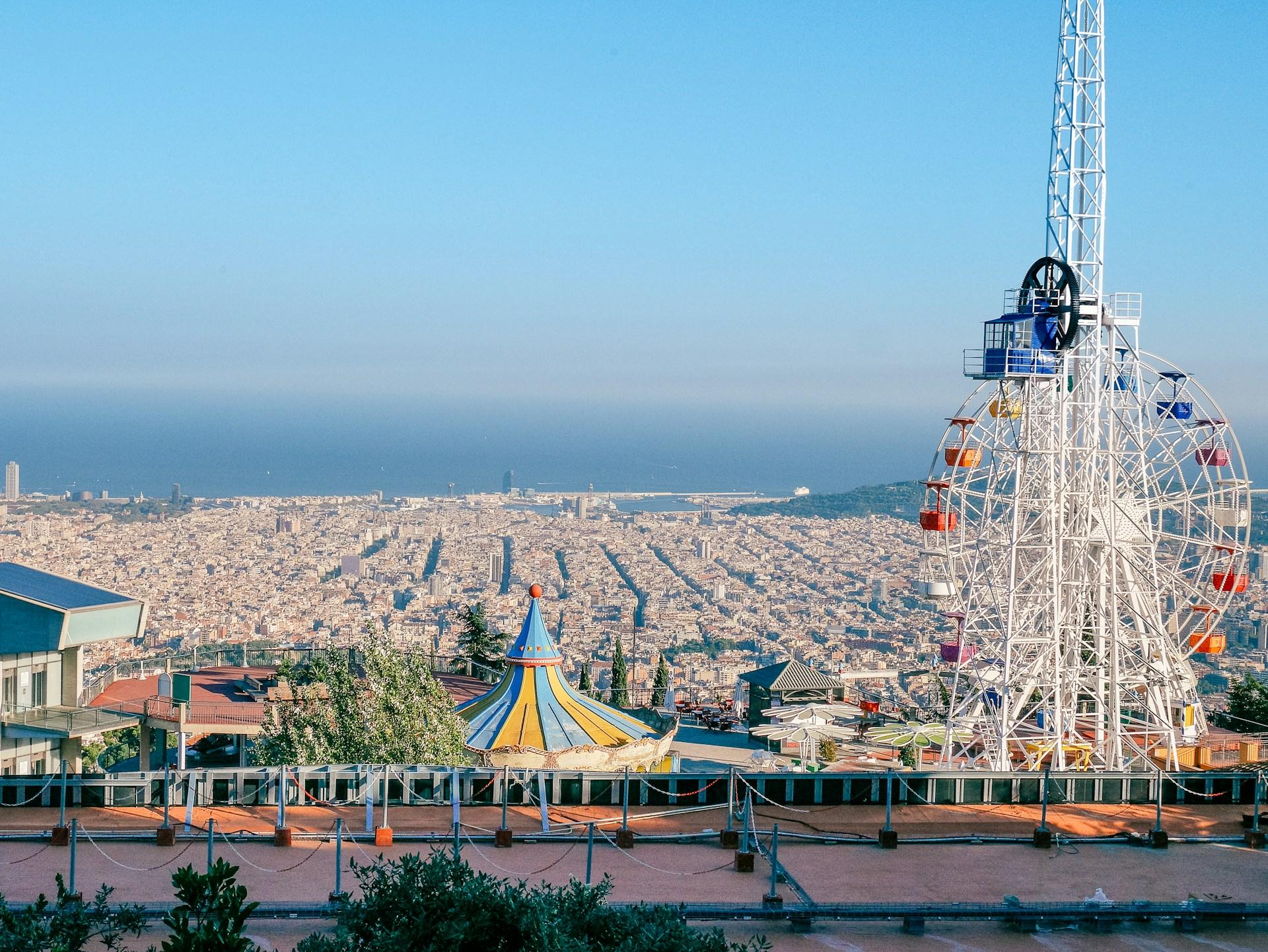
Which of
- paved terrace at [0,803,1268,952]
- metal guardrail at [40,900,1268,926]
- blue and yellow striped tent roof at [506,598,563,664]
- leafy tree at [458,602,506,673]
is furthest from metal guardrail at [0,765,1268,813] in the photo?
leafy tree at [458,602,506,673]

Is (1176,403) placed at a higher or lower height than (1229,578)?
higher

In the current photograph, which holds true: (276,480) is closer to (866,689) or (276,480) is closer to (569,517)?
(569,517)

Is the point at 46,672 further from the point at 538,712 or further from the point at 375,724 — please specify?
the point at 538,712

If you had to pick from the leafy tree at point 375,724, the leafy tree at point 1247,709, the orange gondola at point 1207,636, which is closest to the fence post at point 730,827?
the leafy tree at point 375,724

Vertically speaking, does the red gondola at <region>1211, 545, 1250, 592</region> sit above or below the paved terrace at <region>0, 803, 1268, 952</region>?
above

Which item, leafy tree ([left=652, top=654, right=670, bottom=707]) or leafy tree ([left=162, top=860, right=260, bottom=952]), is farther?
leafy tree ([left=652, top=654, right=670, bottom=707])

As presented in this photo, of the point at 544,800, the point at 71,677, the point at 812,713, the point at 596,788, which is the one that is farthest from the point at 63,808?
the point at 812,713

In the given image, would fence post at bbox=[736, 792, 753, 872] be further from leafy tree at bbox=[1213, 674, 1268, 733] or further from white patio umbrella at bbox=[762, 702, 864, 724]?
leafy tree at bbox=[1213, 674, 1268, 733]
